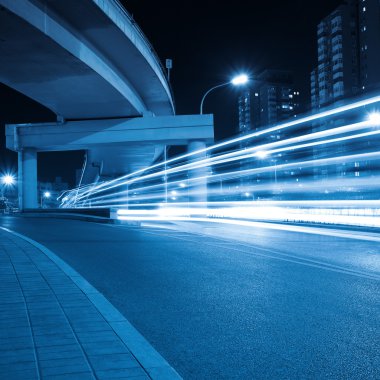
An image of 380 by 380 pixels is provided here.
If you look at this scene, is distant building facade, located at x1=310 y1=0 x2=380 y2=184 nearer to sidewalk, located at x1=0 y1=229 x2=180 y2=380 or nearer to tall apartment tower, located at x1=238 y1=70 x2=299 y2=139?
tall apartment tower, located at x1=238 y1=70 x2=299 y2=139

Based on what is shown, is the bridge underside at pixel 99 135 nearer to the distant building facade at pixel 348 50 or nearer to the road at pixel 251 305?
the road at pixel 251 305

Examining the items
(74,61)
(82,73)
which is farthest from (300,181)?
(74,61)

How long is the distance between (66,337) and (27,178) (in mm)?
36552

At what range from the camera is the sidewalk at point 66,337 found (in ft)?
12.9

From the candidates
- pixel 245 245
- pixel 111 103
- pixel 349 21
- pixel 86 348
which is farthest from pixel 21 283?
pixel 349 21

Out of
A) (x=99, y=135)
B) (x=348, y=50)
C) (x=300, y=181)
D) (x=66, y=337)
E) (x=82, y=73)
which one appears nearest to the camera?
(x=66, y=337)

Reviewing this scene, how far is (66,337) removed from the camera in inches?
189

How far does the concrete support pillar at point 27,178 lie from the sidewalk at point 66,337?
32808mm

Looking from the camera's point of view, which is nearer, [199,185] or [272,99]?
[199,185]

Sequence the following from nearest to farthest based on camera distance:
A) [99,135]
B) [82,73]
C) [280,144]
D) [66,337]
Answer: [66,337]
[280,144]
[82,73]
[99,135]

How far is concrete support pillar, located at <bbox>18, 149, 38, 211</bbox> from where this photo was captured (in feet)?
129

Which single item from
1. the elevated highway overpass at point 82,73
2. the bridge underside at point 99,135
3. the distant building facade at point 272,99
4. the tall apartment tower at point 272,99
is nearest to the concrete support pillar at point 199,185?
the bridge underside at point 99,135

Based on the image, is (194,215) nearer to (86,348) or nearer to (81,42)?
(81,42)

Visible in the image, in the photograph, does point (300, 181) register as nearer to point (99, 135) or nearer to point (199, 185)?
point (199, 185)
